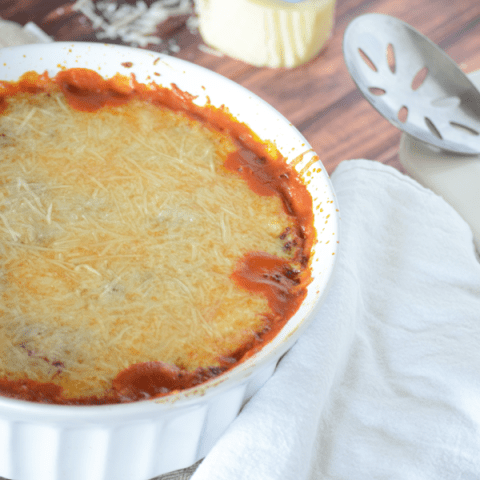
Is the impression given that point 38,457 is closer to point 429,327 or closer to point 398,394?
point 398,394

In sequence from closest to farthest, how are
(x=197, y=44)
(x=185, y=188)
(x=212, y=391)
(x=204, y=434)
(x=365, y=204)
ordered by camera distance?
(x=212, y=391), (x=204, y=434), (x=185, y=188), (x=365, y=204), (x=197, y=44)

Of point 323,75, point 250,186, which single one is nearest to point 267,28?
point 323,75

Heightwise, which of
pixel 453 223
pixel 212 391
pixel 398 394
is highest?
pixel 212 391

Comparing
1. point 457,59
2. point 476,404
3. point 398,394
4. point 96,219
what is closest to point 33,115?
point 96,219

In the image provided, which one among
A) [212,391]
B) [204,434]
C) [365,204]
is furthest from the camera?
[365,204]

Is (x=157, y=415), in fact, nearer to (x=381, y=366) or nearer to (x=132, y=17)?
(x=381, y=366)

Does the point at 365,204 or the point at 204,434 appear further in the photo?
the point at 365,204

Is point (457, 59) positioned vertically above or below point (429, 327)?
above

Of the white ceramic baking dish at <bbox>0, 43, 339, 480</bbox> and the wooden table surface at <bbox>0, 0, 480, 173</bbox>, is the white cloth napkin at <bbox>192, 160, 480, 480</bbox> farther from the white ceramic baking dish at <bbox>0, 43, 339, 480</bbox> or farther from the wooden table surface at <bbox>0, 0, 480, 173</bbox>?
the wooden table surface at <bbox>0, 0, 480, 173</bbox>
